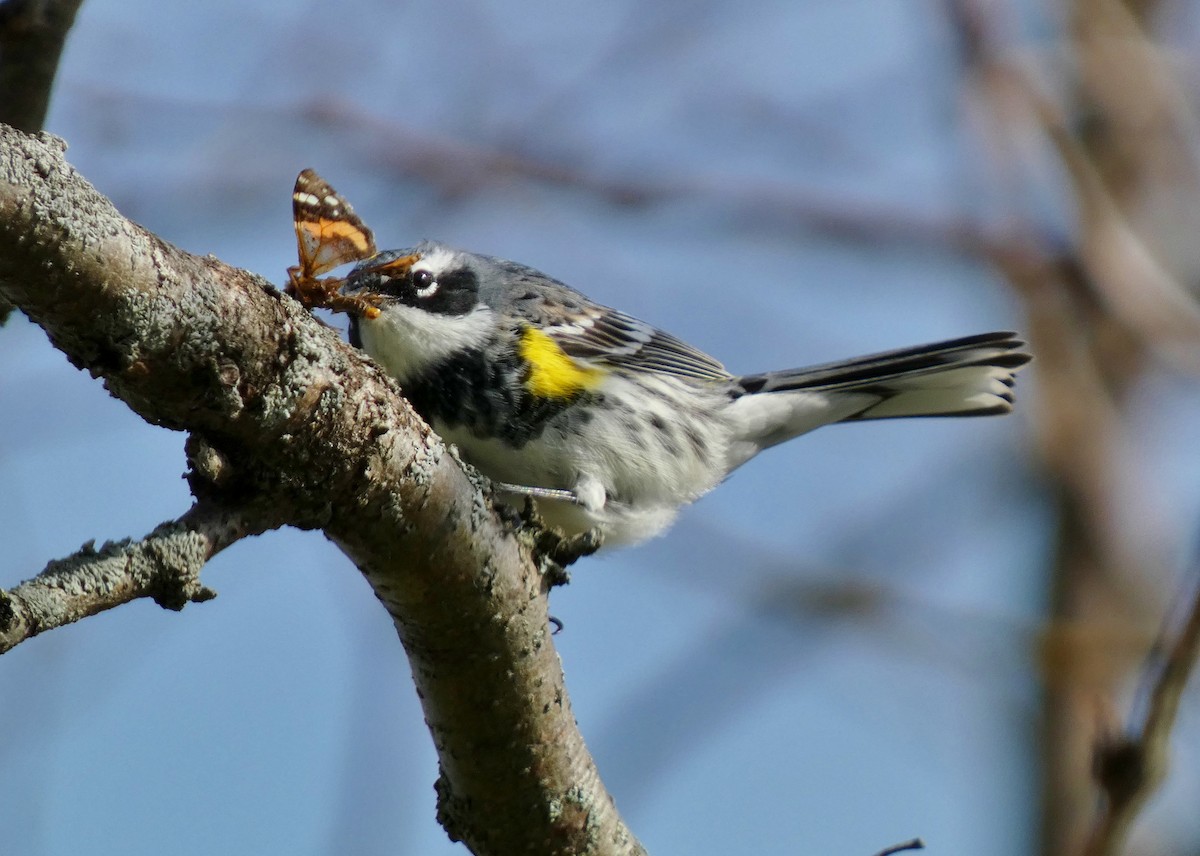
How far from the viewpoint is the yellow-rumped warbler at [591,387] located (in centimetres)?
375

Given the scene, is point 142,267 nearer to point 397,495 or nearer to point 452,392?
point 397,495

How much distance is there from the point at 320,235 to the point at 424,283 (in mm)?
837

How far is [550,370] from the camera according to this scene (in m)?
3.89

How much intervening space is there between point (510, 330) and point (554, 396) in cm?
26

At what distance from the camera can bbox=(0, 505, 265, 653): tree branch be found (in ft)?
5.48

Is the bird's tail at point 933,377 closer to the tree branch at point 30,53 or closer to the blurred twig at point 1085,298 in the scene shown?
the blurred twig at point 1085,298

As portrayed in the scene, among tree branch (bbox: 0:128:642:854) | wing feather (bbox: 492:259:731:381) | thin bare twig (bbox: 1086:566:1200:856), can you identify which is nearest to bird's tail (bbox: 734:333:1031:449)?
wing feather (bbox: 492:259:731:381)

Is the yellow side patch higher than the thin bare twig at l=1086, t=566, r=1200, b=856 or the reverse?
higher

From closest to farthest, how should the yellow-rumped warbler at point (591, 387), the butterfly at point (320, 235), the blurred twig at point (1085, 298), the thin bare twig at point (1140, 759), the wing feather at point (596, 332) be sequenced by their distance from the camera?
the thin bare twig at point (1140, 759) < the butterfly at point (320, 235) < the yellow-rumped warbler at point (591, 387) < the wing feather at point (596, 332) < the blurred twig at point (1085, 298)

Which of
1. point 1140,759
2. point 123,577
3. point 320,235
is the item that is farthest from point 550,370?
point 1140,759

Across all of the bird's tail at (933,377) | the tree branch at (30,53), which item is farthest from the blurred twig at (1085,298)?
the tree branch at (30,53)

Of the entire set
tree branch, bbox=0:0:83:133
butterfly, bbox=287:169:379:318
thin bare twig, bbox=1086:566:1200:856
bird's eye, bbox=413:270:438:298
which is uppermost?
bird's eye, bbox=413:270:438:298

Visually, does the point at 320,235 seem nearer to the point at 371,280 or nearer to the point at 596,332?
the point at 371,280

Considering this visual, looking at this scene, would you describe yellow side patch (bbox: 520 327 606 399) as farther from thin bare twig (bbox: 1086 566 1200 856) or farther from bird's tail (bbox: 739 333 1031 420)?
thin bare twig (bbox: 1086 566 1200 856)
